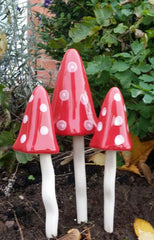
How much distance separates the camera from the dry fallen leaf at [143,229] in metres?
1.13

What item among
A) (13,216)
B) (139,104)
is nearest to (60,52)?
(139,104)

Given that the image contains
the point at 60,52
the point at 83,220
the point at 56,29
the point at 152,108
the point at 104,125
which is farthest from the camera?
the point at 56,29

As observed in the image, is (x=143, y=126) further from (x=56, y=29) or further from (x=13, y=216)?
(x=56, y=29)

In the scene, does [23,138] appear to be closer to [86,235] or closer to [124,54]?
[86,235]

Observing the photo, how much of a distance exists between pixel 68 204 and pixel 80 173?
283 mm

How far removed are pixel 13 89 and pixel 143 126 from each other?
885mm

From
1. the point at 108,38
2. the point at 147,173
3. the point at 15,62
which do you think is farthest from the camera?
the point at 15,62

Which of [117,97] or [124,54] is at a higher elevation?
[124,54]

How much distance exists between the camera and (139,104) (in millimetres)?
1334

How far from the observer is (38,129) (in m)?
0.96

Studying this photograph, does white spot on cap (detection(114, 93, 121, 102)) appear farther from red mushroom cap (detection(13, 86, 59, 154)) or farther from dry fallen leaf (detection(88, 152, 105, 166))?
dry fallen leaf (detection(88, 152, 105, 166))

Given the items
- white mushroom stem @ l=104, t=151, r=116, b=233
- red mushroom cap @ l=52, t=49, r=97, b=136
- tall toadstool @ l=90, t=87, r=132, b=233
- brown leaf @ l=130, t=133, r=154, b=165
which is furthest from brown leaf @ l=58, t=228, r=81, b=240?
brown leaf @ l=130, t=133, r=154, b=165

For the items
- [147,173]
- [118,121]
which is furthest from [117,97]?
[147,173]

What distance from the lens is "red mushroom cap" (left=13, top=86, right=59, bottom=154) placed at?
0.94 metres
